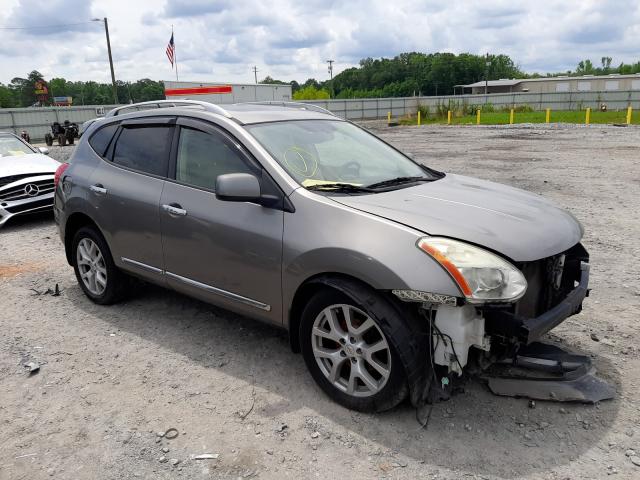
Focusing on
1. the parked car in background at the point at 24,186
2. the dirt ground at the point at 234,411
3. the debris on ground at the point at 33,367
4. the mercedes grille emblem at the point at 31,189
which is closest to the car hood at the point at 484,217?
the dirt ground at the point at 234,411

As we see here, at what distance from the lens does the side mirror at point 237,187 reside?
3.27m

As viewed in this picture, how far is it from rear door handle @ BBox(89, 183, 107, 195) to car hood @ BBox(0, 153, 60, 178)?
4.91m

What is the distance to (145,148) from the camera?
443cm

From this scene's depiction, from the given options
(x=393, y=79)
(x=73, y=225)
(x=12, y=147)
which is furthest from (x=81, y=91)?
(x=73, y=225)

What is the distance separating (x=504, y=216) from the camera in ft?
10.5

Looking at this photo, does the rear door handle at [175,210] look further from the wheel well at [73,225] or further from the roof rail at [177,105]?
the wheel well at [73,225]

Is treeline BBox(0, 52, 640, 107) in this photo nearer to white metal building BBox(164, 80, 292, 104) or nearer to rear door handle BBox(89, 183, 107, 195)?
white metal building BBox(164, 80, 292, 104)

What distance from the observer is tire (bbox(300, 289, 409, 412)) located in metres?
2.91

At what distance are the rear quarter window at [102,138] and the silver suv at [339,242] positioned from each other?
0.73 feet

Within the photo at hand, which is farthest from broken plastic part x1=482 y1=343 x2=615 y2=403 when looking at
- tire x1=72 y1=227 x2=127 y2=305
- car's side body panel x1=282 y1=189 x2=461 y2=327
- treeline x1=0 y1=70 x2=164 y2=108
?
treeline x1=0 y1=70 x2=164 y2=108

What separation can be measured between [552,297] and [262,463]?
193 cm

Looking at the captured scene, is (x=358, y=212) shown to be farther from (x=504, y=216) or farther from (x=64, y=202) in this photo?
(x=64, y=202)

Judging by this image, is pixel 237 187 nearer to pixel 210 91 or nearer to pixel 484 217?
pixel 484 217

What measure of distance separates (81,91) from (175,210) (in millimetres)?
118438
